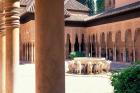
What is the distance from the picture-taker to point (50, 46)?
117 inches

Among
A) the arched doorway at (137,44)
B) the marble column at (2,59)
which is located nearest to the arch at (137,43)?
the arched doorway at (137,44)

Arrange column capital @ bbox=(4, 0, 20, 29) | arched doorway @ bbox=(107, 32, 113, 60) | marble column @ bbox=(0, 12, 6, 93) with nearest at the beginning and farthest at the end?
1. column capital @ bbox=(4, 0, 20, 29)
2. marble column @ bbox=(0, 12, 6, 93)
3. arched doorway @ bbox=(107, 32, 113, 60)

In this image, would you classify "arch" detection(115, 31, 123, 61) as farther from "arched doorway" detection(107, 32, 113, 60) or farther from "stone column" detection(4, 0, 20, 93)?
"stone column" detection(4, 0, 20, 93)

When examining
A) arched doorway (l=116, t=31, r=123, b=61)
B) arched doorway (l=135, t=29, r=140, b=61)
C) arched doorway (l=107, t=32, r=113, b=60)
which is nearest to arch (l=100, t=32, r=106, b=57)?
arched doorway (l=107, t=32, r=113, b=60)

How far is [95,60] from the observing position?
66.0 feet

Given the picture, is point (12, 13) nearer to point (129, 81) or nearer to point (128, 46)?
point (129, 81)

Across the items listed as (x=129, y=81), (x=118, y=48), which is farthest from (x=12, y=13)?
(x=118, y=48)

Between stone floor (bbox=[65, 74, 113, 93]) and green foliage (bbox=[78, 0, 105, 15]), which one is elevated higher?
green foliage (bbox=[78, 0, 105, 15])

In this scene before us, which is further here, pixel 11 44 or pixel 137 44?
pixel 137 44

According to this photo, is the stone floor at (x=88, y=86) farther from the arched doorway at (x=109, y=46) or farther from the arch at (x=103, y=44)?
the arch at (x=103, y=44)

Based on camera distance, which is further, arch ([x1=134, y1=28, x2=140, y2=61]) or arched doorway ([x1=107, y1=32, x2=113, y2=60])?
arched doorway ([x1=107, y1=32, x2=113, y2=60])

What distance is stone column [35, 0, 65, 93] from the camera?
2.96 meters

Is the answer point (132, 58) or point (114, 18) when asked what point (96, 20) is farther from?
point (132, 58)

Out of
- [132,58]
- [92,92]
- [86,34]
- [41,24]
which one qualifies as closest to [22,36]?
[86,34]
